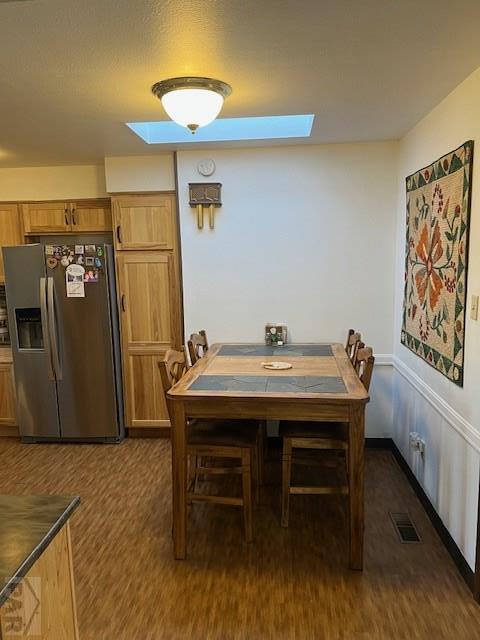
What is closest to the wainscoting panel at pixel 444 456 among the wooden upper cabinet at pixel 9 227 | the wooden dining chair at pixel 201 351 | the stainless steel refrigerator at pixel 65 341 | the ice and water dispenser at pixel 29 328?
the wooden dining chair at pixel 201 351

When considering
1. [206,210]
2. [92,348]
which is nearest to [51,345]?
[92,348]

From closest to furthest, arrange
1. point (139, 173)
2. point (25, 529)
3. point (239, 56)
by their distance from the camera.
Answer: point (25, 529)
point (239, 56)
point (139, 173)

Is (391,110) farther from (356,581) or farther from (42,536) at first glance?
(42,536)

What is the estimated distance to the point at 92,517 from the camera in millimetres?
2814

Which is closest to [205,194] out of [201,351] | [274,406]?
[201,351]

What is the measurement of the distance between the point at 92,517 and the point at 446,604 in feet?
6.39

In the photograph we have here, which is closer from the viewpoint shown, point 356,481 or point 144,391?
point 356,481

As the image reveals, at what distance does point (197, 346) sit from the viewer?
336 cm

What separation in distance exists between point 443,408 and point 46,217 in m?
3.48

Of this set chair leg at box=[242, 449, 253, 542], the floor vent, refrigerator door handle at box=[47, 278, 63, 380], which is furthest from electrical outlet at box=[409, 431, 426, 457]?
refrigerator door handle at box=[47, 278, 63, 380]

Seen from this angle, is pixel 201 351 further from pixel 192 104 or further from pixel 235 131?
pixel 192 104

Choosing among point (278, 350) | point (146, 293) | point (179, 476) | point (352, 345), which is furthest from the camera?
point (146, 293)

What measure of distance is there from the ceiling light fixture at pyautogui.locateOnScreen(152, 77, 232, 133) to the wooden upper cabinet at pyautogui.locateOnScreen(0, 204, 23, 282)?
Result: 95.4 inches

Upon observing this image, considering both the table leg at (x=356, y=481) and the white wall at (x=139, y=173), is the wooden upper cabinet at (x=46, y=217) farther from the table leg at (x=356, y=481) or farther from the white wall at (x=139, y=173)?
the table leg at (x=356, y=481)
